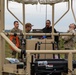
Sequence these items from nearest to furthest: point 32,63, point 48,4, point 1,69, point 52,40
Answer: point 32,63
point 1,69
point 52,40
point 48,4

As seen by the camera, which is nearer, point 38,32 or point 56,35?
point 56,35

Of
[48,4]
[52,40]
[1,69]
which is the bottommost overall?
[1,69]

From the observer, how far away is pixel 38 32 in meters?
9.32

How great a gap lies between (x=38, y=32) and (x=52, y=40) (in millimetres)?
1148

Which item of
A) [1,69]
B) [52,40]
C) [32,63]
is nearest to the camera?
[32,63]

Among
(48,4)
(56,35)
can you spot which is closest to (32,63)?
(56,35)

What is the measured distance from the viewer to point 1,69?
7652mm

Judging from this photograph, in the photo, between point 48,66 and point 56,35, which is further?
point 56,35

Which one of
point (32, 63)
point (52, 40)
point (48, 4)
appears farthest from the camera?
point (48, 4)

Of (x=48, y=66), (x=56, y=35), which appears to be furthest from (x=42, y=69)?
(x=56, y=35)

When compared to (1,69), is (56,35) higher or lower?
higher

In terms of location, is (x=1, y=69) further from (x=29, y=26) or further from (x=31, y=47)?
(x=29, y=26)

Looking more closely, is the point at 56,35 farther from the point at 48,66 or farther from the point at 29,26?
the point at 48,66

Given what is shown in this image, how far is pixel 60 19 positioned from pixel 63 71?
9.11 ft
